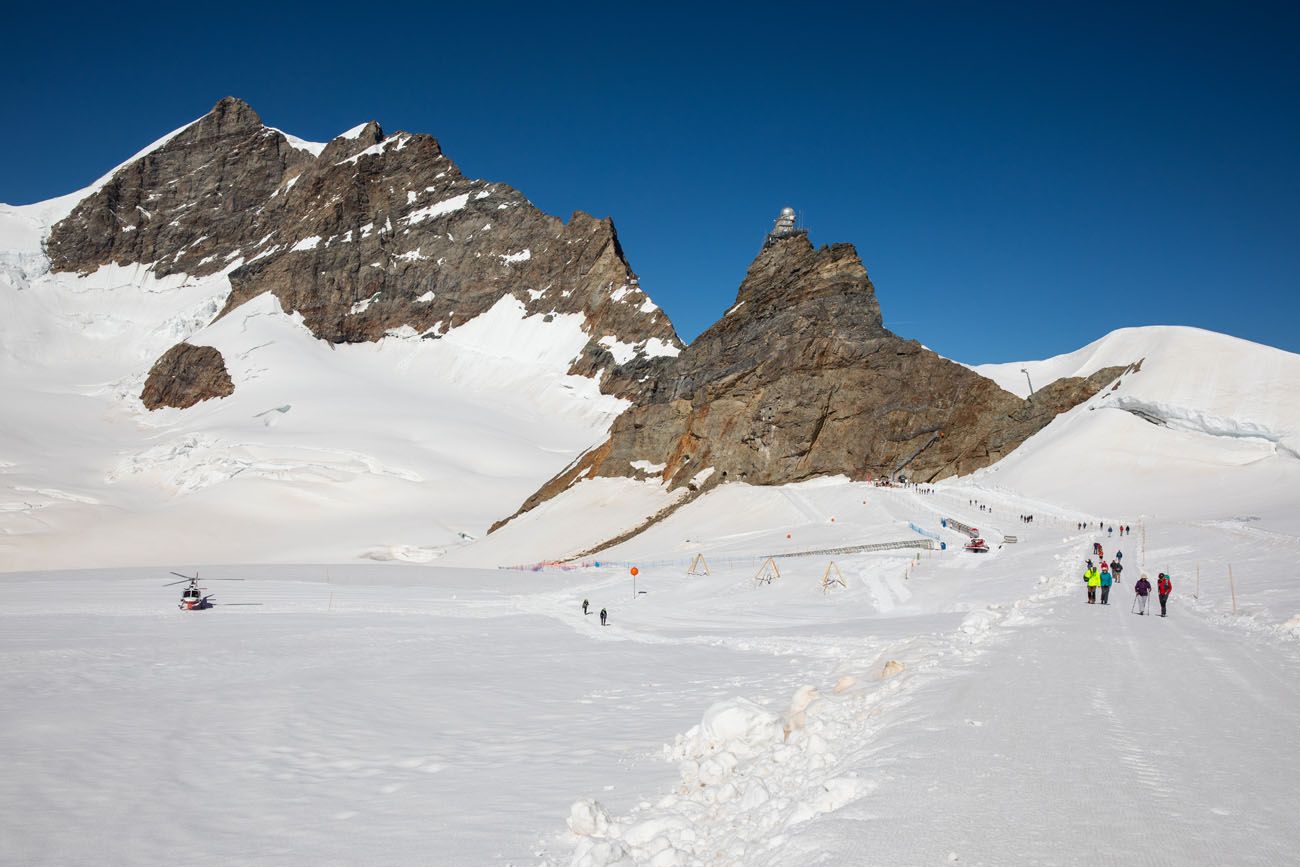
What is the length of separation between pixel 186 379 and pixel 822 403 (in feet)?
346

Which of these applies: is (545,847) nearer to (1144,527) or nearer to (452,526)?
(1144,527)

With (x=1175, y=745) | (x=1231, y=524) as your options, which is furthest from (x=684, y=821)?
(x=1231, y=524)

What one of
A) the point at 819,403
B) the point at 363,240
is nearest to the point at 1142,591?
the point at 819,403

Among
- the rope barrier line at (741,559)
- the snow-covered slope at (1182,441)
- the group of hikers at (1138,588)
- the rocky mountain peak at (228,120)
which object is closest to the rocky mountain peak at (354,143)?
the rocky mountain peak at (228,120)

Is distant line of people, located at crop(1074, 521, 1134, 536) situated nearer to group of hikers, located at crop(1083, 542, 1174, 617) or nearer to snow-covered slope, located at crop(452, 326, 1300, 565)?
snow-covered slope, located at crop(452, 326, 1300, 565)

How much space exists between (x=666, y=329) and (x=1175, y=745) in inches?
5167

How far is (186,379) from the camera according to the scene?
409 ft

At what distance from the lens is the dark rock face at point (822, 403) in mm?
61406

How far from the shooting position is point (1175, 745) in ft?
22.5

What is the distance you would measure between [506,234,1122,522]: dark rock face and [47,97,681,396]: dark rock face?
5884cm

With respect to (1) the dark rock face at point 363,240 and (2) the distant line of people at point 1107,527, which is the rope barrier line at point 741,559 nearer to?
(2) the distant line of people at point 1107,527

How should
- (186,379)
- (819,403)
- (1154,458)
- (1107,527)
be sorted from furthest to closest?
1. (186,379)
2. (819,403)
3. (1154,458)
4. (1107,527)

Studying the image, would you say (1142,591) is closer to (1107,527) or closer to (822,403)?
(1107,527)

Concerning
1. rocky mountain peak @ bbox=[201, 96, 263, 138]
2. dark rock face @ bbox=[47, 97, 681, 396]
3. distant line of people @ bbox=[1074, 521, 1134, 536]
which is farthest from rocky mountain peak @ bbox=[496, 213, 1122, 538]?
rocky mountain peak @ bbox=[201, 96, 263, 138]
